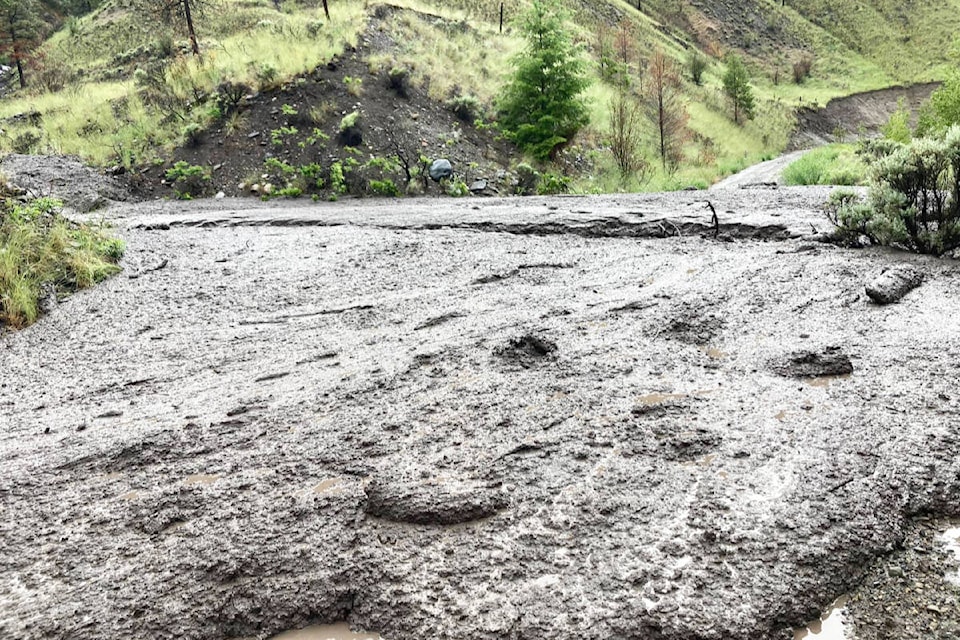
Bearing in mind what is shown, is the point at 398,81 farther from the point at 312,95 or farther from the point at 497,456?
the point at 497,456

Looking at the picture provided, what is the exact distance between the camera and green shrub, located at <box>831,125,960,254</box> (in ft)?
14.3

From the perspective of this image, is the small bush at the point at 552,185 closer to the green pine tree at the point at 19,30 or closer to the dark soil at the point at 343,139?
the dark soil at the point at 343,139

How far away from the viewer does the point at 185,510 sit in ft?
7.33

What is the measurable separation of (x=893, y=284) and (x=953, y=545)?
2.43 meters

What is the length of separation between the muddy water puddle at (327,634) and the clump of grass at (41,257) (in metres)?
4.62

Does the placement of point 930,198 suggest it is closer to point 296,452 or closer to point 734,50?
point 296,452

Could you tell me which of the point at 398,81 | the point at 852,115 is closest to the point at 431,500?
the point at 398,81

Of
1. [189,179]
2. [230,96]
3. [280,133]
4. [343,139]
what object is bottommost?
[189,179]

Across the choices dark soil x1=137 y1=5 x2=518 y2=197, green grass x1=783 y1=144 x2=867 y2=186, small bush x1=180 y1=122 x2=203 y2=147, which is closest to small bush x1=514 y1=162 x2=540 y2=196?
dark soil x1=137 y1=5 x2=518 y2=197

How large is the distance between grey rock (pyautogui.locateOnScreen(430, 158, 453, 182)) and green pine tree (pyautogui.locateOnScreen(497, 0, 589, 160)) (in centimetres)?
288

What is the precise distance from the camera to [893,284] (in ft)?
12.1

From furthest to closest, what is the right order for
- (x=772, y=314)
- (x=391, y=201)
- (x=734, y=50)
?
(x=734, y=50), (x=391, y=201), (x=772, y=314)

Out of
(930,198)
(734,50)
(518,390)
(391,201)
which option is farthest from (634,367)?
(734,50)

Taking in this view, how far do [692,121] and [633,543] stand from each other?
2895 cm
